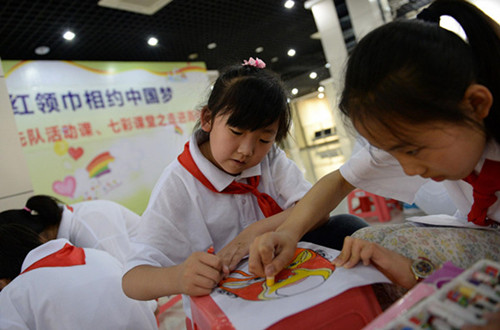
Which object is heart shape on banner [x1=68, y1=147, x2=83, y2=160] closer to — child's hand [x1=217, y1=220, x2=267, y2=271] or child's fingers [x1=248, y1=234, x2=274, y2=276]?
child's hand [x1=217, y1=220, x2=267, y2=271]

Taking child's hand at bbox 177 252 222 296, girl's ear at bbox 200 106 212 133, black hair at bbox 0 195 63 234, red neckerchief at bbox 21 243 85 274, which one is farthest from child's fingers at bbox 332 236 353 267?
black hair at bbox 0 195 63 234

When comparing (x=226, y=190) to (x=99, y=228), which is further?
(x=99, y=228)

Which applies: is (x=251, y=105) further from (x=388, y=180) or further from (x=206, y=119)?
(x=388, y=180)

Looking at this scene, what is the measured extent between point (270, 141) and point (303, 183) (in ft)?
0.70

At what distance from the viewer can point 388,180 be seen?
0.87 m

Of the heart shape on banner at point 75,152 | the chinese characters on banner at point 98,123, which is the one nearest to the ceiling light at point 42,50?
the chinese characters on banner at point 98,123

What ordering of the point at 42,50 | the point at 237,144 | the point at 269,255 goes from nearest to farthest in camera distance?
the point at 269,255
the point at 237,144
the point at 42,50

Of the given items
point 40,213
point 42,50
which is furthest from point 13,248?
point 42,50

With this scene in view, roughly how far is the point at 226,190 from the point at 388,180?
1.42ft

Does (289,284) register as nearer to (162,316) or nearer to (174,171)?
(174,171)

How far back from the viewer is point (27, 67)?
381 centimetres

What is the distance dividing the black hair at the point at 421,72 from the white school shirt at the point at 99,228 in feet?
5.24

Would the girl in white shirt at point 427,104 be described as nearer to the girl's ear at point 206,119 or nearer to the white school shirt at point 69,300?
the girl's ear at point 206,119

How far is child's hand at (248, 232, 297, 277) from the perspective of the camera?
62 cm
